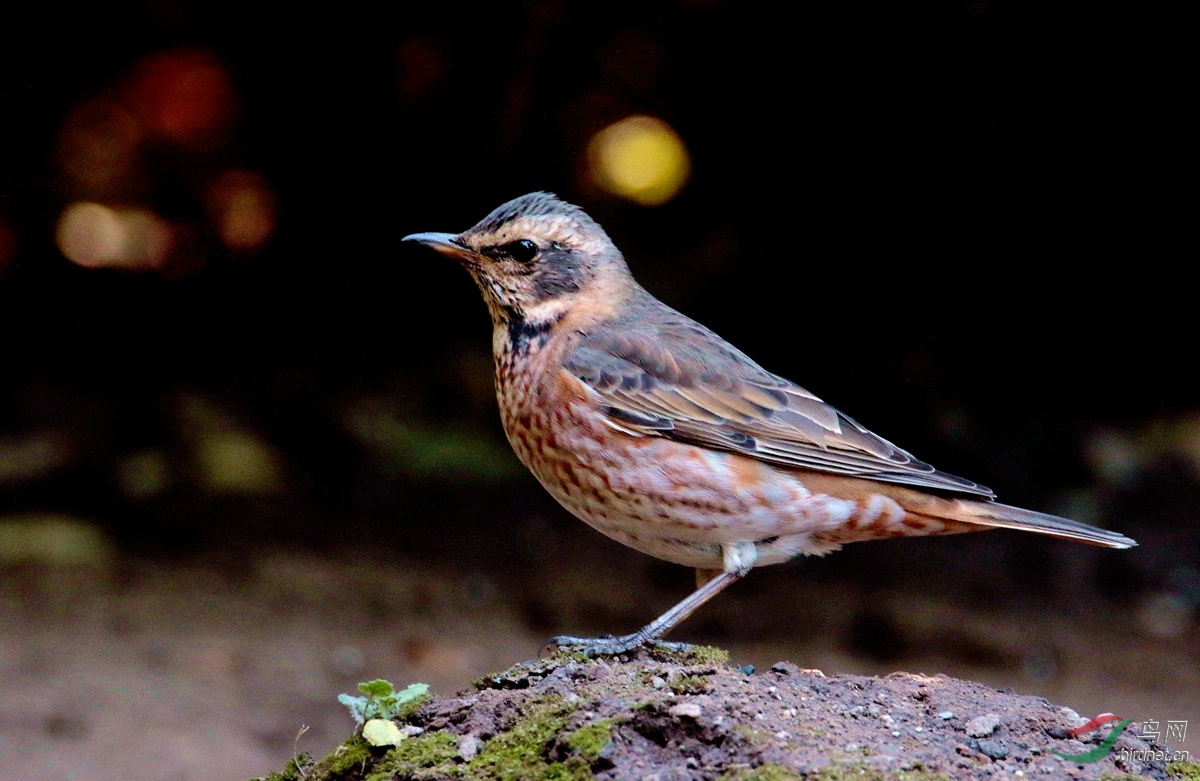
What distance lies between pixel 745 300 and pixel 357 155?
290cm

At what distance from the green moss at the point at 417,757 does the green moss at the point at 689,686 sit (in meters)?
0.63

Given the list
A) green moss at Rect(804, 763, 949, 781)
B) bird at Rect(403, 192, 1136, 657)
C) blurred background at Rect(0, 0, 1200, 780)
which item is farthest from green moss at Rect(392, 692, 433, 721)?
blurred background at Rect(0, 0, 1200, 780)

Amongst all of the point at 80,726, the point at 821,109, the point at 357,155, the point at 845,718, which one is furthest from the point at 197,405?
the point at 845,718

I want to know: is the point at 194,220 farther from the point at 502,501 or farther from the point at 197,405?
the point at 502,501

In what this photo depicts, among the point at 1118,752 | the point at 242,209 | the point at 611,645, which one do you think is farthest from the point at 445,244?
the point at 242,209

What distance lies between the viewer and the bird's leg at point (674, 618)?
4.30 m

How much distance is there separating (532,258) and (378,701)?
84.5 inches

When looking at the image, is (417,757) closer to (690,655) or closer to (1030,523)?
(690,655)

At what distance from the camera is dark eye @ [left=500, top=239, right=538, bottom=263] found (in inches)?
194

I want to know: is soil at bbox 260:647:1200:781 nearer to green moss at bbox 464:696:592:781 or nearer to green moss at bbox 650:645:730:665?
green moss at bbox 464:696:592:781

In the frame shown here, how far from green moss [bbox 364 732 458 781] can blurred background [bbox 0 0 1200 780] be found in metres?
3.94

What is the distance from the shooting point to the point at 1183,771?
10.9 feet

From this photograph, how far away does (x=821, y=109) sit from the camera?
786 cm

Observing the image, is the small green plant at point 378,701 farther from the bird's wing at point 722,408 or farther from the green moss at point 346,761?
the bird's wing at point 722,408
